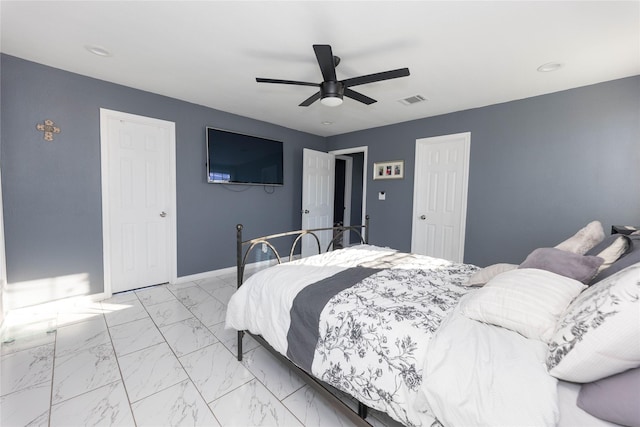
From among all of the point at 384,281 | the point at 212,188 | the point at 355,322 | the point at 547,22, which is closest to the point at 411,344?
the point at 355,322

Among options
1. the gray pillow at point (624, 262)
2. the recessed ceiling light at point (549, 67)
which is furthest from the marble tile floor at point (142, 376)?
the recessed ceiling light at point (549, 67)

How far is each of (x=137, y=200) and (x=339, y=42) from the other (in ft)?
9.55

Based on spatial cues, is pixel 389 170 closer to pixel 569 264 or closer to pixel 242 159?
pixel 242 159

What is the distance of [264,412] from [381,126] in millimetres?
4173

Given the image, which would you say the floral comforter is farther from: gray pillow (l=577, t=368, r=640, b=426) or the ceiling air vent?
the ceiling air vent

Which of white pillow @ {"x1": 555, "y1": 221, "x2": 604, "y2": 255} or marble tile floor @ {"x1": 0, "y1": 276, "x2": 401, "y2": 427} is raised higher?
white pillow @ {"x1": 555, "y1": 221, "x2": 604, "y2": 255}

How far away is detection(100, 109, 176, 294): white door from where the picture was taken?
3.07 metres

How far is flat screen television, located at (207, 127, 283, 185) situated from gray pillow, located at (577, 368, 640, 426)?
12.7ft

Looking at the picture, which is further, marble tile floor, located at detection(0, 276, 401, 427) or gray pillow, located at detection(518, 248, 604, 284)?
marble tile floor, located at detection(0, 276, 401, 427)

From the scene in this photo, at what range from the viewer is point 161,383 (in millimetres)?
1772

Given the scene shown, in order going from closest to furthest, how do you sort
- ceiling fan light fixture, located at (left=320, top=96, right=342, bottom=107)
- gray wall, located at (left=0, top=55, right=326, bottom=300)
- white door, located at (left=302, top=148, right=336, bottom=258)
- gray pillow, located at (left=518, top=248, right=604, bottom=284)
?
gray pillow, located at (left=518, top=248, right=604, bottom=284), ceiling fan light fixture, located at (left=320, top=96, right=342, bottom=107), gray wall, located at (left=0, top=55, right=326, bottom=300), white door, located at (left=302, top=148, right=336, bottom=258)

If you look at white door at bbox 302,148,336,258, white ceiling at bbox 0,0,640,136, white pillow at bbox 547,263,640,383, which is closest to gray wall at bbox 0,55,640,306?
white ceiling at bbox 0,0,640,136

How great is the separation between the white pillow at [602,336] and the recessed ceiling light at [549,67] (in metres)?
2.32

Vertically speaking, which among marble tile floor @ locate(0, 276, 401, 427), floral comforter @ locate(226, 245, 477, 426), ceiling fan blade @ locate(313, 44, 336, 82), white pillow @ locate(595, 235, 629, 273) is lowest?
marble tile floor @ locate(0, 276, 401, 427)
